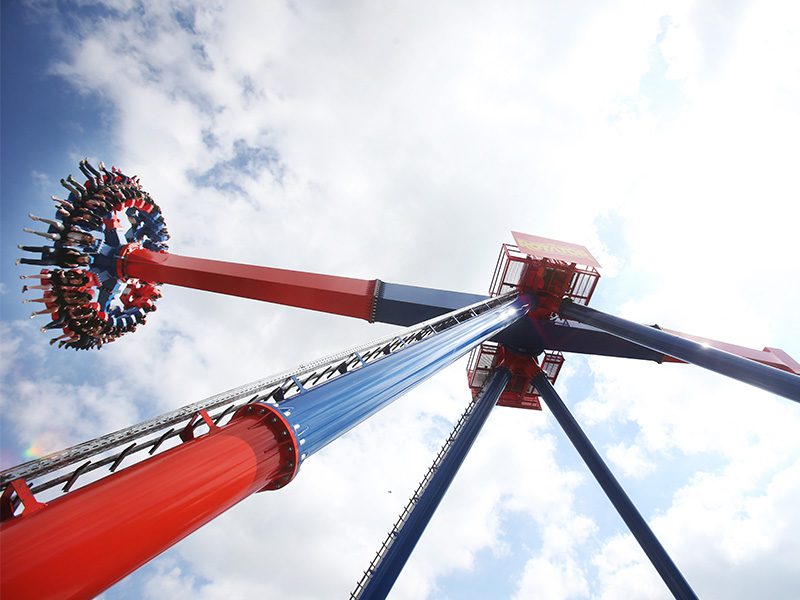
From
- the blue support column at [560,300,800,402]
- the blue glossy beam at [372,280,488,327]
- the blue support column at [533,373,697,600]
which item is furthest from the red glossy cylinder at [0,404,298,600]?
the blue support column at [533,373,697,600]

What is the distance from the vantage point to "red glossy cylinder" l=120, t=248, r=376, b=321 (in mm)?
10125

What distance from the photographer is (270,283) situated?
10570 mm

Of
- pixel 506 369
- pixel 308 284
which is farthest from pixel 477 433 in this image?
pixel 308 284

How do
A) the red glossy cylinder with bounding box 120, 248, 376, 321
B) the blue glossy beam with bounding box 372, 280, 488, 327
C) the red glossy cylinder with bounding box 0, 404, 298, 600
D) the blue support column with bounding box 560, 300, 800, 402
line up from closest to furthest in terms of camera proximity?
the red glossy cylinder with bounding box 0, 404, 298, 600, the blue support column with bounding box 560, 300, 800, 402, the blue glossy beam with bounding box 372, 280, 488, 327, the red glossy cylinder with bounding box 120, 248, 376, 321

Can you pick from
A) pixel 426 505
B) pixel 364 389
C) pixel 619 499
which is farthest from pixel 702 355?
pixel 364 389

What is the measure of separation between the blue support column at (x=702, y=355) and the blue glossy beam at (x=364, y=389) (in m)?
4.19

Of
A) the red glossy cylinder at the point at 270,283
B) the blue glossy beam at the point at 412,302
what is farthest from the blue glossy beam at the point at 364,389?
the red glossy cylinder at the point at 270,283

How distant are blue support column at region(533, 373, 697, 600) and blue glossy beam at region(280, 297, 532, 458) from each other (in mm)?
5765

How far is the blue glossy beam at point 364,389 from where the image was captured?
12.0 ft

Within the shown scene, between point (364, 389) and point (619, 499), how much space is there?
29.5ft

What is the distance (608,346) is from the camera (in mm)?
11977

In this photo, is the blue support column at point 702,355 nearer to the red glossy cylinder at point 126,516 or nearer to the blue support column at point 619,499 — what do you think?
the blue support column at point 619,499

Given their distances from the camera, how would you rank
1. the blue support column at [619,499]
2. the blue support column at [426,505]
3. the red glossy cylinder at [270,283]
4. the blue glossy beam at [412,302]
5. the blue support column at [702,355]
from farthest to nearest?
the red glossy cylinder at [270,283], the blue glossy beam at [412,302], the blue support column at [619,499], the blue support column at [426,505], the blue support column at [702,355]

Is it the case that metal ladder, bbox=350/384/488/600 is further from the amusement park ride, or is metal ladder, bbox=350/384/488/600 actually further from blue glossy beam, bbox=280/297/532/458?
blue glossy beam, bbox=280/297/532/458
